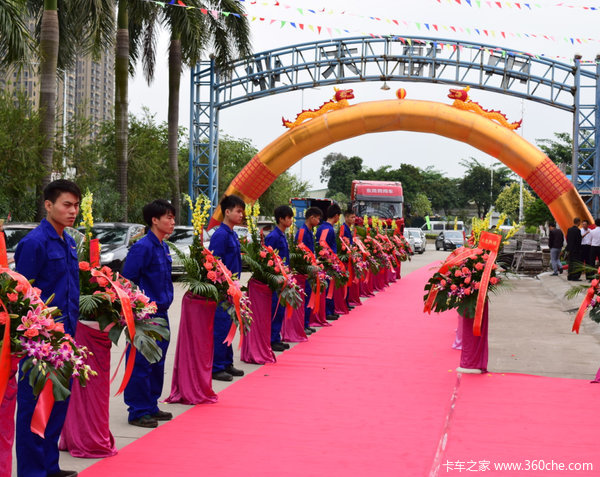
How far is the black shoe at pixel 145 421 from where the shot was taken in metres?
5.89

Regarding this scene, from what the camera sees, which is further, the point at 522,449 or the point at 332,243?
the point at 332,243

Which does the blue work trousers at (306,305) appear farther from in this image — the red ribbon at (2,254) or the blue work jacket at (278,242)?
the red ribbon at (2,254)

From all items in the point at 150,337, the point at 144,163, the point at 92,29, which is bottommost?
the point at 150,337

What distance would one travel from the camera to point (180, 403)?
6672 mm

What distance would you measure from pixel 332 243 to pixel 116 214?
39.7 ft

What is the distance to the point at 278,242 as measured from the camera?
31.7ft

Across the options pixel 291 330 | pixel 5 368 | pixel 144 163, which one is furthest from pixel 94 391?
pixel 144 163

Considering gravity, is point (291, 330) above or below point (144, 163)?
below

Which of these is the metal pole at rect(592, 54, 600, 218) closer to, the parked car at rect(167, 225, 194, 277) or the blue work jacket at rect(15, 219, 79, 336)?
the parked car at rect(167, 225, 194, 277)

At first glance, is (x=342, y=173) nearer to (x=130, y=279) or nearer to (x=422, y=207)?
(x=422, y=207)

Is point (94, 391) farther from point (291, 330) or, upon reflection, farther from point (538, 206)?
point (538, 206)

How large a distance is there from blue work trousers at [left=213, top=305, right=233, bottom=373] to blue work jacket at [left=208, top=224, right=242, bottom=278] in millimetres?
454

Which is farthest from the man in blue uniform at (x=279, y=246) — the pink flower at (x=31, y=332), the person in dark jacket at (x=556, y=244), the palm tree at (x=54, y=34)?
the person in dark jacket at (x=556, y=244)

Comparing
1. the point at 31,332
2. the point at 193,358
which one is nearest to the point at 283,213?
the point at 193,358
